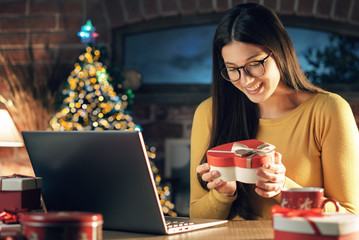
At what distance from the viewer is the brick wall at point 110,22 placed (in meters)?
3.05

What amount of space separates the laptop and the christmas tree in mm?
1674

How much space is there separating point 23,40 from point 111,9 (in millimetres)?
657

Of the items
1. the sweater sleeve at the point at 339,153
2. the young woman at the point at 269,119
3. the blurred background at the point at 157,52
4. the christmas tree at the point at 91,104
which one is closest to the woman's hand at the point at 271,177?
the young woman at the point at 269,119

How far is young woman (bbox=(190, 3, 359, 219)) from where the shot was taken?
1.35m

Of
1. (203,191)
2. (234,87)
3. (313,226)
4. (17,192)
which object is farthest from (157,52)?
(313,226)

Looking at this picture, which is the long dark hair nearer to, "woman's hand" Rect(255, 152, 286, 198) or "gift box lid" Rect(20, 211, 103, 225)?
"woman's hand" Rect(255, 152, 286, 198)

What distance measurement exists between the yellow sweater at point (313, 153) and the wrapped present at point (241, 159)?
26 centimetres

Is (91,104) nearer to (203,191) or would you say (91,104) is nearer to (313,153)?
(203,191)

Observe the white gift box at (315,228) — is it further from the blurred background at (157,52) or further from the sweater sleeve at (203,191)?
the blurred background at (157,52)

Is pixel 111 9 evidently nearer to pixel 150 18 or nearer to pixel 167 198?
pixel 150 18

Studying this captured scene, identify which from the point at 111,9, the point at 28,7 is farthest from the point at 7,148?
the point at 111,9

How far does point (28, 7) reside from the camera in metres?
3.20

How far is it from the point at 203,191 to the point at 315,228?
80 cm

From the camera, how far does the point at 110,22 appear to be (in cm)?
316
